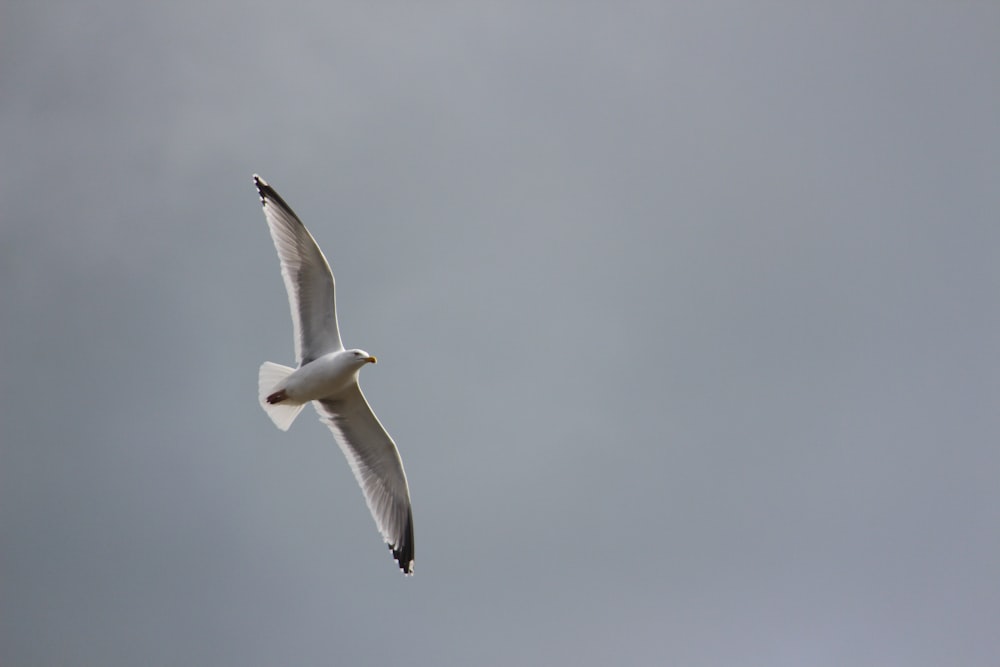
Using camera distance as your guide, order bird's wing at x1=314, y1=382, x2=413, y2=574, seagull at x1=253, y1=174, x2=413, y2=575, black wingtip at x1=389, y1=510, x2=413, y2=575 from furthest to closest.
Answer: black wingtip at x1=389, y1=510, x2=413, y2=575, bird's wing at x1=314, y1=382, x2=413, y2=574, seagull at x1=253, y1=174, x2=413, y2=575

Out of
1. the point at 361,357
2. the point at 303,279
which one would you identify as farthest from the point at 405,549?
the point at 303,279

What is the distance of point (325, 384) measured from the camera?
29.6 feet

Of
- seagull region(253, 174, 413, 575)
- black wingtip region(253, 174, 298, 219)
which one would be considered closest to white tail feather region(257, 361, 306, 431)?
seagull region(253, 174, 413, 575)

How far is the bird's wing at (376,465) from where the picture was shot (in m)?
9.45

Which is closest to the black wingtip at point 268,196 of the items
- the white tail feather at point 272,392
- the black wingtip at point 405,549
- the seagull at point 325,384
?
the seagull at point 325,384

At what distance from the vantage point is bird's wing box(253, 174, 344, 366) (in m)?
9.10

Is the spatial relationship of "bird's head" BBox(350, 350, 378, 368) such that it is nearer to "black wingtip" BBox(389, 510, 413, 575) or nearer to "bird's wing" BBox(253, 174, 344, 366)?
"bird's wing" BBox(253, 174, 344, 366)

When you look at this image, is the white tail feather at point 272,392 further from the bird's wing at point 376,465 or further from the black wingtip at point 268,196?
the black wingtip at point 268,196

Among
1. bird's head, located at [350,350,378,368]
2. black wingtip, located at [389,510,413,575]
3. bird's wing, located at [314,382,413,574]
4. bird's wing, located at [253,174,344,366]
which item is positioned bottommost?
black wingtip, located at [389,510,413,575]

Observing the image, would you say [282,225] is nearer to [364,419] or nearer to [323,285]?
[323,285]

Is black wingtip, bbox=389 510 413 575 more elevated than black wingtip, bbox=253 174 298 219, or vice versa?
black wingtip, bbox=253 174 298 219

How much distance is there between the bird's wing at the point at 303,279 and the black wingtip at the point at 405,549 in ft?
5.61

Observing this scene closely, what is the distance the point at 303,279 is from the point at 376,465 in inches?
68.0

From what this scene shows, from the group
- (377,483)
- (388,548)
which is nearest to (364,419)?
(377,483)
